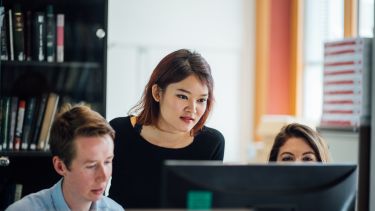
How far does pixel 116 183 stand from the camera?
2.21 meters

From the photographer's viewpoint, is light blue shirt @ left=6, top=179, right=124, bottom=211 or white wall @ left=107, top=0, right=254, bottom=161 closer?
light blue shirt @ left=6, top=179, right=124, bottom=211

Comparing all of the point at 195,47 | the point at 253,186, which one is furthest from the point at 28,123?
the point at 195,47

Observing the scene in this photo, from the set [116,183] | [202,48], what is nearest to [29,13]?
[116,183]

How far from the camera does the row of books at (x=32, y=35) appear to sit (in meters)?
2.99

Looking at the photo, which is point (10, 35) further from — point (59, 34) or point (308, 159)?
point (308, 159)

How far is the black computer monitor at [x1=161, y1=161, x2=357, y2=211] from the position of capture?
1271 millimetres

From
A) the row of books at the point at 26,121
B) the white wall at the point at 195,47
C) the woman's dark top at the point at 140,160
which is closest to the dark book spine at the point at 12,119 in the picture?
the row of books at the point at 26,121

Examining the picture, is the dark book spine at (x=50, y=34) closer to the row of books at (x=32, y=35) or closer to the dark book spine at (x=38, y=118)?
the row of books at (x=32, y=35)

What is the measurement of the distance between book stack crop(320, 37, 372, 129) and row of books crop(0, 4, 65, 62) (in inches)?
69.6

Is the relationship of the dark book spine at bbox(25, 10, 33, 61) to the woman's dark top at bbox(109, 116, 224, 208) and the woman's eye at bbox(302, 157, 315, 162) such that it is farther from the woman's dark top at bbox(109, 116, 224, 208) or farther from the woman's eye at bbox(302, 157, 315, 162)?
the woman's eye at bbox(302, 157, 315, 162)

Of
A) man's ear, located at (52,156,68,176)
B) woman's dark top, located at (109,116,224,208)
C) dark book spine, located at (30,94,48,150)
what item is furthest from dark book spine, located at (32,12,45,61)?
man's ear, located at (52,156,68,176)

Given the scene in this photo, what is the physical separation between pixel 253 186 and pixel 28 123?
1.95m

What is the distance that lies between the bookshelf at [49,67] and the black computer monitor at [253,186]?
1.77m

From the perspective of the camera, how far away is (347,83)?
152 inches
